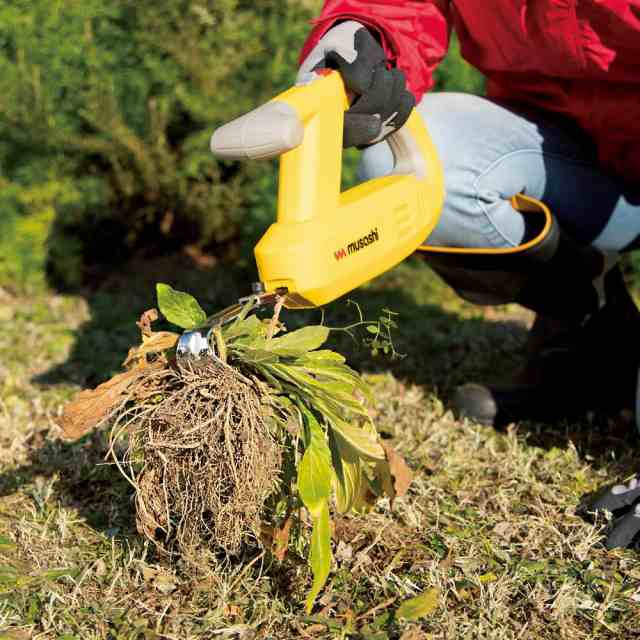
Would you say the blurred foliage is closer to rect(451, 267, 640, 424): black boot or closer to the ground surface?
the ground surface

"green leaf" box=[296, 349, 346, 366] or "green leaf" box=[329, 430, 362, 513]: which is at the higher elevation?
"green leaf" box=[296, 349, 346, 366]

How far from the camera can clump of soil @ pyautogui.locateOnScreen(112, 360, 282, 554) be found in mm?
1658

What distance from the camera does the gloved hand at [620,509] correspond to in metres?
1.91

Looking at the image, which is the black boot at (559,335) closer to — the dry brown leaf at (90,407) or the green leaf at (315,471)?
the green leaf at (315,471)

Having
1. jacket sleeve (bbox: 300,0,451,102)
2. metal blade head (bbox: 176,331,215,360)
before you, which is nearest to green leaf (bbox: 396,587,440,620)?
metal blade head (bbox: 176,331,215,360)

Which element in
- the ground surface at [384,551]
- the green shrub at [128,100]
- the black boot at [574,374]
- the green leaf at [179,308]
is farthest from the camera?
the green shrub at [128,100]

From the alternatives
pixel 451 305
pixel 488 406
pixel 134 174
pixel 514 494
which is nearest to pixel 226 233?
pixel 134 174

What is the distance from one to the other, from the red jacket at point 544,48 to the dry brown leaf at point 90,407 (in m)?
0.85

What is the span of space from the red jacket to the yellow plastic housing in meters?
0.37

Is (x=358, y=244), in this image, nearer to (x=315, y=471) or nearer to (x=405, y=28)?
(x=315, y=471)

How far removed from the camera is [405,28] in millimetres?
2164

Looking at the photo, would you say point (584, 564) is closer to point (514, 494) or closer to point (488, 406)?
point (514, 494)

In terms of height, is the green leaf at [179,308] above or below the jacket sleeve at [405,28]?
below

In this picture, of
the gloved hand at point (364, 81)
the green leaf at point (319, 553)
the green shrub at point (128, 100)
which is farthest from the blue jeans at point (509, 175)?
the green shrub at point (128, 100)
